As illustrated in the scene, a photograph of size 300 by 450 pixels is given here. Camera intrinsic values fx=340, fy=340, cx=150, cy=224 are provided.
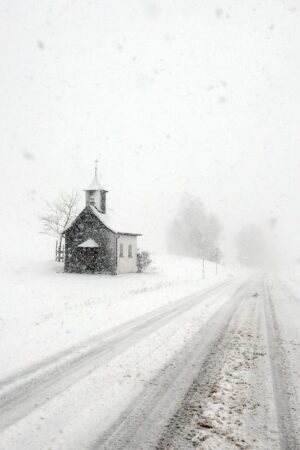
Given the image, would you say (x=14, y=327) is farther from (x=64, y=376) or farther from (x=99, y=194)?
(x=99, y=194)

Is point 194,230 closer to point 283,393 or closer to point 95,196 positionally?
point 95,196

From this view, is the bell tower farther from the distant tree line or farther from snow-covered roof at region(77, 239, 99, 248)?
the distant tree line

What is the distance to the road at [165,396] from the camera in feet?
14.1

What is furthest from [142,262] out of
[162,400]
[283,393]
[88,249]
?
[162,400]

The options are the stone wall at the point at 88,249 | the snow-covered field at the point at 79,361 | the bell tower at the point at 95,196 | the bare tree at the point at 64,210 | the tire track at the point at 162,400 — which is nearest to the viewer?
the tire track at the point at 162,400

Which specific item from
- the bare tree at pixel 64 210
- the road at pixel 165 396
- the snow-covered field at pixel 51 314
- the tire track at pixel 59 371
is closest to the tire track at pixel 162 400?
the road at pixel 165 396

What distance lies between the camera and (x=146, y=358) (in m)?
7.70

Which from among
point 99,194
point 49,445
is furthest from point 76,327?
point 99,194

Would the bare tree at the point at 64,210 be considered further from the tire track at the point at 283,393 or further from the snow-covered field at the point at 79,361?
the tire track at the point at 283,393

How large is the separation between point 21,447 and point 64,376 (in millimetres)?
2467

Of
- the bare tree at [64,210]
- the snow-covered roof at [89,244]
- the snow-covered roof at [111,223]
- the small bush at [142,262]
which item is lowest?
→ the small bush at [142,262]

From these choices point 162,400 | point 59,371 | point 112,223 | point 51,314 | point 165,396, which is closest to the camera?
point 162,400

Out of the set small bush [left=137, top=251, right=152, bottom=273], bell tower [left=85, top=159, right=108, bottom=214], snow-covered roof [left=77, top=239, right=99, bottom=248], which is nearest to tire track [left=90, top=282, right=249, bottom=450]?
snow-covered roof [left=77, top=239, right=99, bottom=248]

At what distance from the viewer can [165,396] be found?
5605mm
